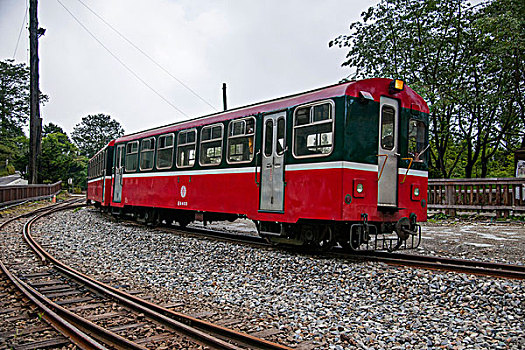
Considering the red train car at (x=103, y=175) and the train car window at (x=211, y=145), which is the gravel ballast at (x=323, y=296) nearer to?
the train car window at (x=211, y=145)

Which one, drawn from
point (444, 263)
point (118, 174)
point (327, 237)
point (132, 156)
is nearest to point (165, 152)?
point (132, 156)

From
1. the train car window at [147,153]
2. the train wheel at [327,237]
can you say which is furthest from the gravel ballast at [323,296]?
the train car window at [147,153]

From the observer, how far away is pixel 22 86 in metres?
58.0

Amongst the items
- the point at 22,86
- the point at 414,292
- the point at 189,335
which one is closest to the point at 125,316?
the point at 189,335

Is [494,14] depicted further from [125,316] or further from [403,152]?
[125,316]

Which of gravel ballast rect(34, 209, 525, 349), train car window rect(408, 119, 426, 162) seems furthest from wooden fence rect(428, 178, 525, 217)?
gravel ballast rect(34, 209, 525, 349)

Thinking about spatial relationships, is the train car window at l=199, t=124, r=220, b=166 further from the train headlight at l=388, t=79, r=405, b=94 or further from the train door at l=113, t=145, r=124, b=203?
the train door at l=113, t=145, r=124, b=203

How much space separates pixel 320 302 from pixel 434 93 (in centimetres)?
1497

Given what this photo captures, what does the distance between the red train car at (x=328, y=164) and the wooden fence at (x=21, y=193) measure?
1412 centimetres

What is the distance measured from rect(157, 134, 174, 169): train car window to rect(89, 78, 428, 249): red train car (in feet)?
7.81

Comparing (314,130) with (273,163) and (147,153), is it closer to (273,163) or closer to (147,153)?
(273,163)

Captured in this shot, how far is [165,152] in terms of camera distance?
42.2 ft

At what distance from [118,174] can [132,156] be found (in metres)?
1.58

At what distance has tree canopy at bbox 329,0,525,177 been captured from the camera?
59.7 feet
